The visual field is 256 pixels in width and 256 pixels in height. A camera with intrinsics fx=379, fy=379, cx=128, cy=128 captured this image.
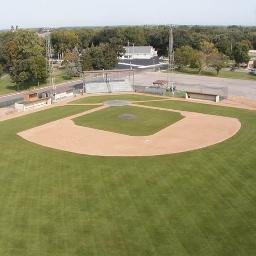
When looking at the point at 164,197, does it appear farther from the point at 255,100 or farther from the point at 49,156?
the point at 255,100

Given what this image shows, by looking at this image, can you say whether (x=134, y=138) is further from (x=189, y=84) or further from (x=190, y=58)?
(x=190, y=58)

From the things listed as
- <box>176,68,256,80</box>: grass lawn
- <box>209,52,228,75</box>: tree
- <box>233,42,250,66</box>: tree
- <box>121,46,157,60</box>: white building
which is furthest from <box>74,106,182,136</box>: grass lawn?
<box>121,46,157,60</box>: white building

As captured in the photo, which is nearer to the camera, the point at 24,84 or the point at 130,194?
the point at 130,194

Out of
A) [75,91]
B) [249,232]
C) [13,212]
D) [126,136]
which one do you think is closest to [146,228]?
[249,232]

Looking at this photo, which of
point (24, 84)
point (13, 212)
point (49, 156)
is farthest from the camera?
point (24, 84)

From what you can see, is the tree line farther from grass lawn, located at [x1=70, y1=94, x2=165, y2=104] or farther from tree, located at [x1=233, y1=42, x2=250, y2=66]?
grass lawn, located at [x1=70, y1=94, x2=165, y2=104]

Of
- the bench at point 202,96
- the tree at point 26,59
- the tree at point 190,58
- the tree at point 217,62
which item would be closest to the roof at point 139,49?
the tree at point 190,58

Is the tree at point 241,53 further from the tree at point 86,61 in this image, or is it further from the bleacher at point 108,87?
the bleacher at point 108,87
